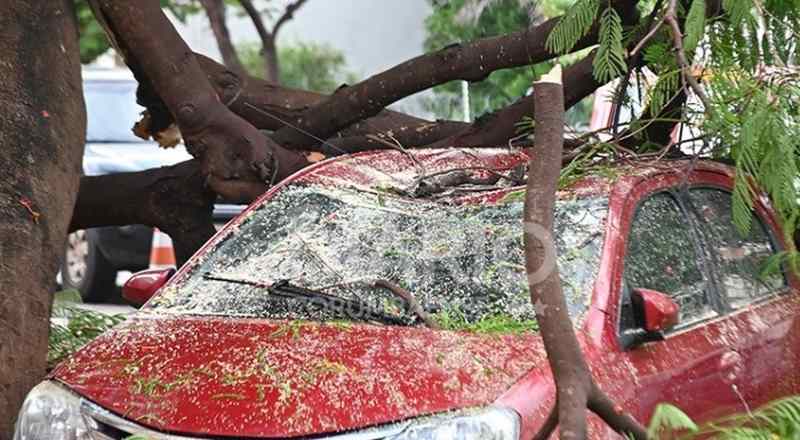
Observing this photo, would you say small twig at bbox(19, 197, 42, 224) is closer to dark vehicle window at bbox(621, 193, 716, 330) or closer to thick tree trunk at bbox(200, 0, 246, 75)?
dark vehicle window at bbox(621, 193, 716, 330)

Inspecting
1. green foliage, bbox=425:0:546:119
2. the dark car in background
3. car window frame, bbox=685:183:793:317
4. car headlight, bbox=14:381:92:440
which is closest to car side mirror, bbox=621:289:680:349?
car window frame, bbox=685:183:793:317

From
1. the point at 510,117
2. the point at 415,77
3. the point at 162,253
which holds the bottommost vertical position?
the point at 162,253

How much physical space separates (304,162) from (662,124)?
2.13 meters

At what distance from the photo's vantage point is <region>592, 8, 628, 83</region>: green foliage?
5.51 metres

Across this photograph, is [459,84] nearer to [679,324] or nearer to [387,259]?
[387,259]

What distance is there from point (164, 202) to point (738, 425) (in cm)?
440

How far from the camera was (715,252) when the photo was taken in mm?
5660

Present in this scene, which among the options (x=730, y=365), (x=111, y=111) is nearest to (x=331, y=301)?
(x=730, y=365)

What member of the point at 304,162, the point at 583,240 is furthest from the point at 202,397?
the point at 304,162

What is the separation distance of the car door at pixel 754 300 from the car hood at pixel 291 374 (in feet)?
3.82

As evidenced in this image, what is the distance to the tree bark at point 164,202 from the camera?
Answer: 8227 mm

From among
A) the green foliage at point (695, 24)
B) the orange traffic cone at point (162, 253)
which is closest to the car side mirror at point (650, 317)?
the green foliage at point (695, 24)

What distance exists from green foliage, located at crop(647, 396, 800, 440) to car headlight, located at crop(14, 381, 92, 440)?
1.77 metres

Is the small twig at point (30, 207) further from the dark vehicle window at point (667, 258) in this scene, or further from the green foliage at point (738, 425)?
the green foliage at point (738, 425)
